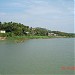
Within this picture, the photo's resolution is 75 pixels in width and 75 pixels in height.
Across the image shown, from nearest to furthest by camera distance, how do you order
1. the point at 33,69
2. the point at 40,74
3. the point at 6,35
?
1. the point at 40,74
2. the point at 33,69
3. the point at 6,35

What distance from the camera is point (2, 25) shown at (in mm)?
40344

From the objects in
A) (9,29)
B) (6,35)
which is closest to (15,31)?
(9,29)

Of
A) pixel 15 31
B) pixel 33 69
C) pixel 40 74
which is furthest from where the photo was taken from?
pixel 15 31

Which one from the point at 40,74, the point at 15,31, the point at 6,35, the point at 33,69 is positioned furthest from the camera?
the point at 15,31

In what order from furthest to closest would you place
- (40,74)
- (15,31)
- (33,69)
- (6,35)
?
1. (15,31)
2. (6,35)
3. (33,69)
4. (40,74)

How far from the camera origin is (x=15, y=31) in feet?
127

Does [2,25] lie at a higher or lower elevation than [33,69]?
→ higher

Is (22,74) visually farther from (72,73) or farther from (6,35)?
(6,35)

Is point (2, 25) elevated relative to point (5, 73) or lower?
elevated

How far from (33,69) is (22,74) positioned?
85 cm

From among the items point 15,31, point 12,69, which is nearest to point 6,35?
point 15,31

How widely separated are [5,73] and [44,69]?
157cm

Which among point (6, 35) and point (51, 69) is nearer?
point (51, 69)

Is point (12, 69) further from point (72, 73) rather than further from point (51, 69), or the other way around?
point (72, 73)
